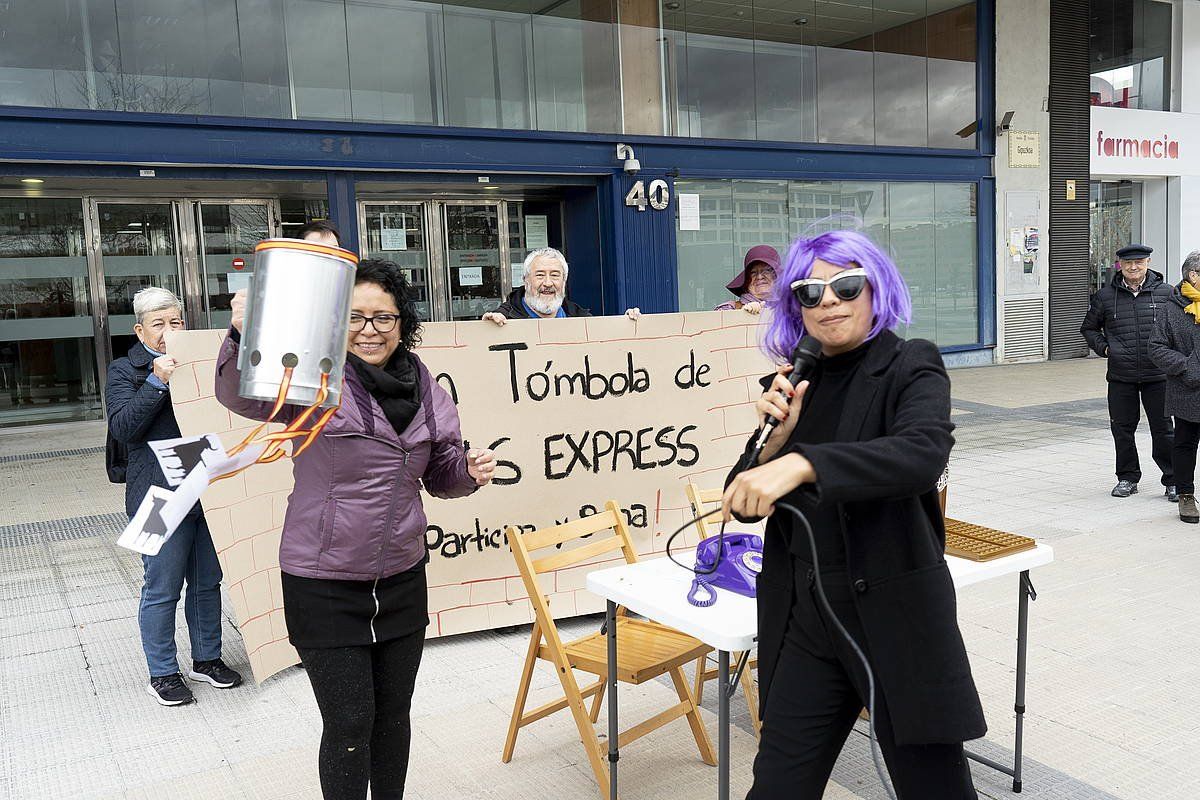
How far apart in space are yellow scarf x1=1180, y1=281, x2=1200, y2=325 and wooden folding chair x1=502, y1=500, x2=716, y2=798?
475cm

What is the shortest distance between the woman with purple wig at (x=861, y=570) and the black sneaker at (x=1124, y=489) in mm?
6043

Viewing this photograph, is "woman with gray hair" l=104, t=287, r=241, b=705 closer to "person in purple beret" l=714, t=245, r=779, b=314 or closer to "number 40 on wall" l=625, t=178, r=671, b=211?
"person in purple beret" l=714, t=245, r=779, b=314

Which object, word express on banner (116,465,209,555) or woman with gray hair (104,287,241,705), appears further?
woman with gray hair (104,287,241,705)

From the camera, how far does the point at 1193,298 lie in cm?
636

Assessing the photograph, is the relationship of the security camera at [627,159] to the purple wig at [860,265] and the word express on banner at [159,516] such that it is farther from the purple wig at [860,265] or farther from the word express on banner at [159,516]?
the word express on banner at [159,516]

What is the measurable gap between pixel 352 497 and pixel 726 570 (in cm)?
115

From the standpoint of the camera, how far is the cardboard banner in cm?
A: 413

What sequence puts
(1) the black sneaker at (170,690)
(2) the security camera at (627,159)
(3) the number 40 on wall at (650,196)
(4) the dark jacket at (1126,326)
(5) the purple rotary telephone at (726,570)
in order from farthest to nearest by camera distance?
(3) the number 40 on wall at (650,196)
(2) the security camera at (627,159)
(4) the dark jacket at (1126,326)
(1) the black sneaker at (170,690)
(5) the purple rotary telephone at (726,570)

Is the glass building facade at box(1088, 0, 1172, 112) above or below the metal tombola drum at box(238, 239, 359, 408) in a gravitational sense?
above

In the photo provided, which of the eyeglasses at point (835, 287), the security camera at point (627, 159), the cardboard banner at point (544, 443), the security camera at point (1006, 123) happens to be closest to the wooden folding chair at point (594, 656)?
the cardboard banner at point (544, 443)

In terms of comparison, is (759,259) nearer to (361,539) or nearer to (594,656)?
(594,656)

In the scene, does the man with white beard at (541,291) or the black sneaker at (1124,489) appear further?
the black sneaker at (1124,489)

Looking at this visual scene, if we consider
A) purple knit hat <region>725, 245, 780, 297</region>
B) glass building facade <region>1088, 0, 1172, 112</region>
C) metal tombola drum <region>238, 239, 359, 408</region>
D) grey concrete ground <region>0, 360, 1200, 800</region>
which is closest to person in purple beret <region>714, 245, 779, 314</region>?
purple knit hat <region>725, 245, 780, 297</region>

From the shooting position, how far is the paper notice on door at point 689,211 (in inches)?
507
